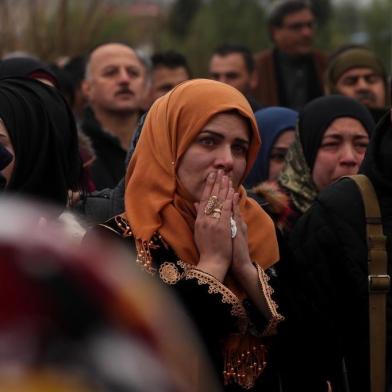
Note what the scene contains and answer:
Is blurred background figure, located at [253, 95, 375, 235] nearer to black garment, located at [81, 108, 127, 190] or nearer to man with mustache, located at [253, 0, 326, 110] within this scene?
black garment, located at [81, 108, 127, 190]

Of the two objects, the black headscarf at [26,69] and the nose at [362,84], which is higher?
the black headscarf at [26,69]

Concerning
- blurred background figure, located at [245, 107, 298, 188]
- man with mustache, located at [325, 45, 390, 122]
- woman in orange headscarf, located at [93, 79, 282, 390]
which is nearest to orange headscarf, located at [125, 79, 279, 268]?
woman in orange headscarf, located at [93, 79, 282, 390]

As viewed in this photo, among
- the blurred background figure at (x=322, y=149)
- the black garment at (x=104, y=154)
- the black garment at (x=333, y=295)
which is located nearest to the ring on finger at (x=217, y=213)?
the black garment at (x=333, y=295)

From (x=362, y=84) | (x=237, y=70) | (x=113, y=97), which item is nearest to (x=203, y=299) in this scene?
(x=113, y=97)

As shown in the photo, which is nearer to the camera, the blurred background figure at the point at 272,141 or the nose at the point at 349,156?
the nose at the point at 349,156

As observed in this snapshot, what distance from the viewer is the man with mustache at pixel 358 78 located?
7.25 meters

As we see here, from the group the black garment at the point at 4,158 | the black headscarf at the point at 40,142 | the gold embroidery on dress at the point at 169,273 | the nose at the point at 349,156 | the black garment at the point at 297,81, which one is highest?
the black garment at the point at 4,158

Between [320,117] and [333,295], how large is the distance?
5.25 feet

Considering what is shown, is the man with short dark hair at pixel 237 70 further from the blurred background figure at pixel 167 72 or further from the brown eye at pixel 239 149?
the brown eye at pixel 239 149

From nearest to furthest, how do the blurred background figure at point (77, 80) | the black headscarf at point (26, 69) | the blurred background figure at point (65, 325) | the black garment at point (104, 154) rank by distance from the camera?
the blurred background figure at point (65, 325) → the black headscarf at point (26, 69) → the black garment at point (104, 154) → the blurred background figure at point (77, 80)

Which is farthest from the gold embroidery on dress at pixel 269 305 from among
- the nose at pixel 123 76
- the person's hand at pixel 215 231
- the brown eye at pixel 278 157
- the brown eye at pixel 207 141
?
the nose at pixel 123 76

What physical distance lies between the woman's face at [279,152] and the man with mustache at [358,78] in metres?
1.63

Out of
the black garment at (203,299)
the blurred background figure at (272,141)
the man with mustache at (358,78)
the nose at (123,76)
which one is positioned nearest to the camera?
the black garment at (203,299)

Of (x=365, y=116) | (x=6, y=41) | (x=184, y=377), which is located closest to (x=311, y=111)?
(x=365, y=116)
